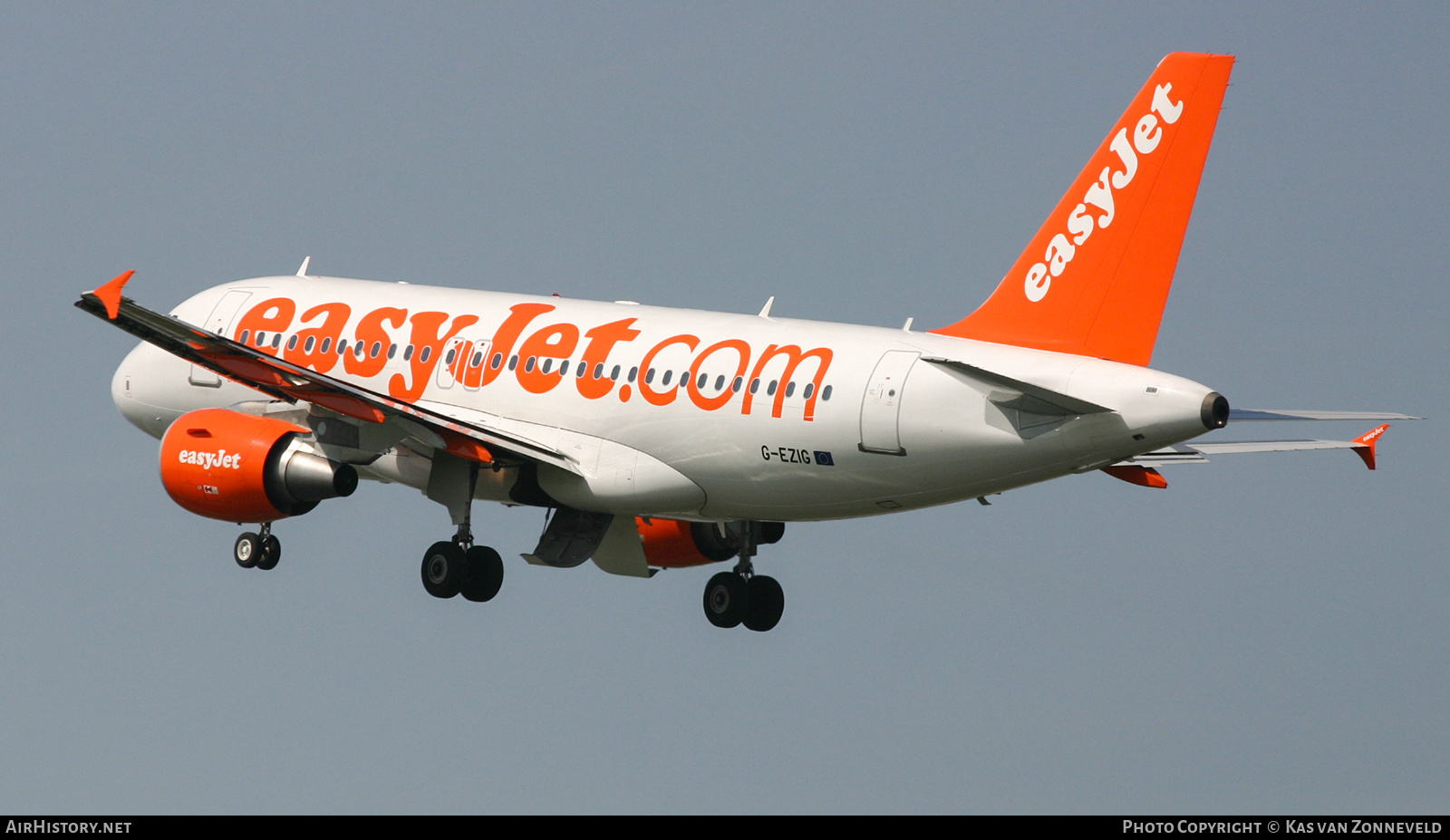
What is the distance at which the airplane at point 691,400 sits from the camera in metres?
36.6

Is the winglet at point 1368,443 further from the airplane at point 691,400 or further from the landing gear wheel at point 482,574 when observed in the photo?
the landing gear wheel at point 482,574

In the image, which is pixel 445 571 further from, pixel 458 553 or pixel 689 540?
pixel 689 540

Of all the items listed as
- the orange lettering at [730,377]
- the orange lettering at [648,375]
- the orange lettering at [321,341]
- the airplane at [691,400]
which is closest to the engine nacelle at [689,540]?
the airplane at [691,400]

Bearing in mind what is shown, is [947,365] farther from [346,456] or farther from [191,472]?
[191,472]

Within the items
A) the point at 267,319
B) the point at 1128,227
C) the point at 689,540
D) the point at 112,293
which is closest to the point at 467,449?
the point at 689,540

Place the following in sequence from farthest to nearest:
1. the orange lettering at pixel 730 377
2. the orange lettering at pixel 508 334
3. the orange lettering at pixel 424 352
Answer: the orange lettering at pixel 424 352
the orange lettering at pixel 508 334
the orange lettering at pixel 730 377

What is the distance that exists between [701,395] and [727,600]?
6.72m

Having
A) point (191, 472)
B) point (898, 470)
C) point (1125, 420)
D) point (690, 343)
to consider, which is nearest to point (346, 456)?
point (191, 472)

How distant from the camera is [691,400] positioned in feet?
132

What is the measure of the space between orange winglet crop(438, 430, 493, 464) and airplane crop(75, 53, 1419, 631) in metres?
0.05

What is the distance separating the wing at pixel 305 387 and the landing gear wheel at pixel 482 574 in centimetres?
212

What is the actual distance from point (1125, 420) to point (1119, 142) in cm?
518

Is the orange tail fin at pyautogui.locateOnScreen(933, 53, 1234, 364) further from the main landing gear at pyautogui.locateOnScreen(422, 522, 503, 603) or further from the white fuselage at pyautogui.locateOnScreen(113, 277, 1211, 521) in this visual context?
the main landing gear at pyautogui.locateOnScreen(422, 522, 503, 603)

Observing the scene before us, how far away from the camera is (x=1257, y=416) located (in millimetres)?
36781
